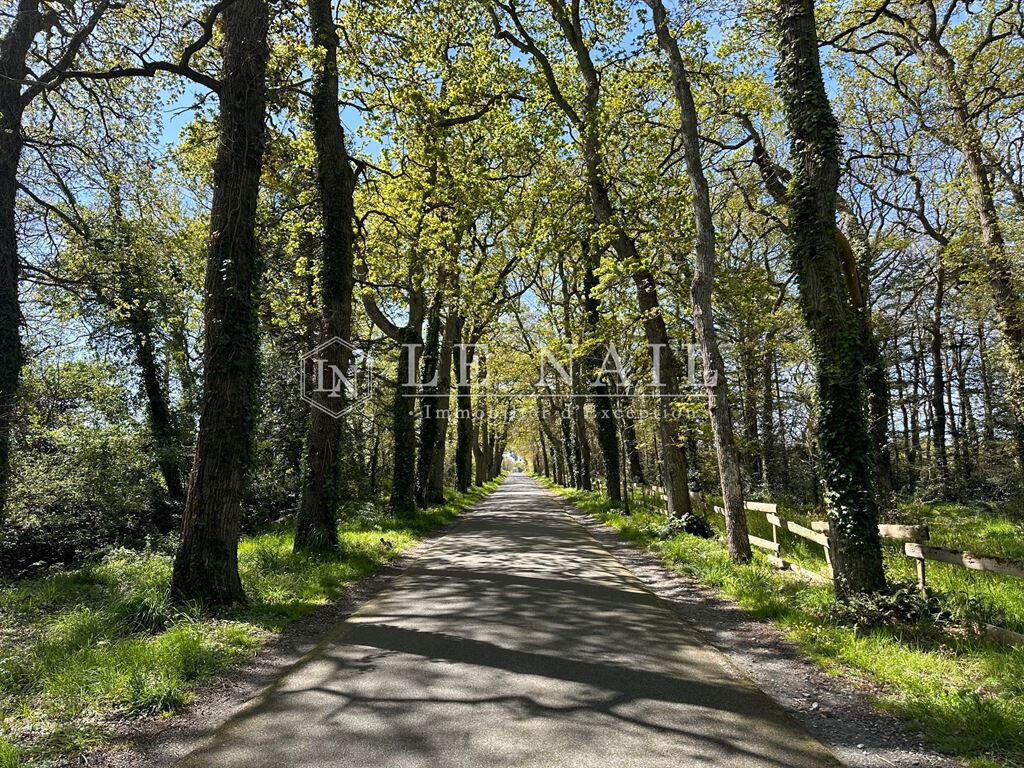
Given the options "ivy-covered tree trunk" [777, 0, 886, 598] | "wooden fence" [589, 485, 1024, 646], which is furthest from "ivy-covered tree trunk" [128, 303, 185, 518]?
"wooden fence" [589, 485, 1024, 646]

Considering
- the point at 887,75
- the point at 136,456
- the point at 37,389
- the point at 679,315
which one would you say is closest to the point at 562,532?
the point at 679,315

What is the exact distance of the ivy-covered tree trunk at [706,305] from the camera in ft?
32.3

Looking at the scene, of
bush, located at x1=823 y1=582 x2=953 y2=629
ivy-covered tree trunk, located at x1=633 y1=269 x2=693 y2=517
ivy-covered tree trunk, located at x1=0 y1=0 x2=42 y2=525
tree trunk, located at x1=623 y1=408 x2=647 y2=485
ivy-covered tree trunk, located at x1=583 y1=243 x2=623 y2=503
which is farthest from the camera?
tree trunk, located at x1=623 y1=408 x2=647 y2=485

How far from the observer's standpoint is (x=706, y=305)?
10.5 metres

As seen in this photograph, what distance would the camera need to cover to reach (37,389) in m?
13.0

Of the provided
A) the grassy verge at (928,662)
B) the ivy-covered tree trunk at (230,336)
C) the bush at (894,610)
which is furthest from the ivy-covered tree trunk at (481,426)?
the bush at (894,610)

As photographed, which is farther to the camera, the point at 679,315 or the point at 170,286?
the point at 679,315

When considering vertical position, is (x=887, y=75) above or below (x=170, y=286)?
above

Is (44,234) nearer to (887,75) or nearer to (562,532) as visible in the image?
(562,532)

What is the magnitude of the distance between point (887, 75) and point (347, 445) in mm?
20342

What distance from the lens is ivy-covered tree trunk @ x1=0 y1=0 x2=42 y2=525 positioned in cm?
1014

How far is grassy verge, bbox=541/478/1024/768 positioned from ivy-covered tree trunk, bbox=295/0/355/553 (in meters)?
6.61

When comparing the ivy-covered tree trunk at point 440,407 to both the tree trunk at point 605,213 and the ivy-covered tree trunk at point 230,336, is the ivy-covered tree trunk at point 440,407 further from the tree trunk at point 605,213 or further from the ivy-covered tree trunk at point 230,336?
the ivy-covered tree trunk at point 230,336

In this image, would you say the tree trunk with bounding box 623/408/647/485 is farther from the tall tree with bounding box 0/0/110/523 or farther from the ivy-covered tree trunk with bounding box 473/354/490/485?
the tall tree with bounding box 0/0/110/523
